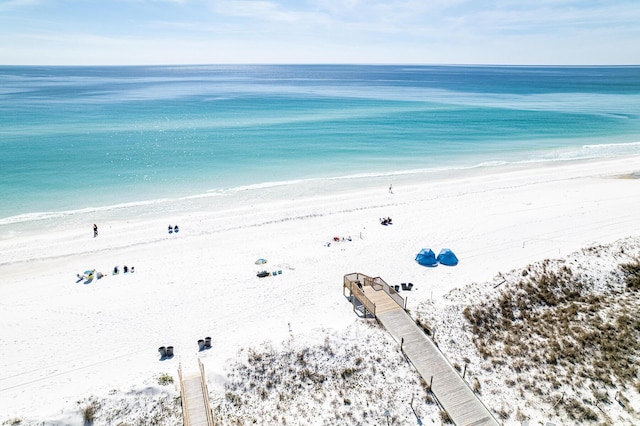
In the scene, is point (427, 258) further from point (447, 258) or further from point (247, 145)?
point (247, 145)

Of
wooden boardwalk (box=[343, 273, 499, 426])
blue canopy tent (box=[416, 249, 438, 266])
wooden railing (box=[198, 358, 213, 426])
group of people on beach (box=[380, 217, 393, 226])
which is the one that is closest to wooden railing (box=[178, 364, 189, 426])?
wooden railing (box=[198, 358, 213, 426])

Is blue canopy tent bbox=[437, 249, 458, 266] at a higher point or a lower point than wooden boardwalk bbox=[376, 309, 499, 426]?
higher

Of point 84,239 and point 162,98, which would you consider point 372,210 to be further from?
point 162,98

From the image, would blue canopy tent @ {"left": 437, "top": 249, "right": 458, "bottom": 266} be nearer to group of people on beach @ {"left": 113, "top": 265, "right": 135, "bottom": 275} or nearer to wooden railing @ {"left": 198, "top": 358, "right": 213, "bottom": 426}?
wooden railing @ {"left": 198, "top": 358, "right": 213, "bottom": 426}

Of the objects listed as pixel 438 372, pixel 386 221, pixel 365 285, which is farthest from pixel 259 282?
pixel 386 221

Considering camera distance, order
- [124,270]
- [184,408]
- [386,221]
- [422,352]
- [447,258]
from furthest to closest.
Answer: [386,221] → [124,270] → [447,258] → [422,352] → [184,408]

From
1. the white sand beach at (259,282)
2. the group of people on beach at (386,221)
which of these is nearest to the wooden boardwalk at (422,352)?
the white sand beach at (259,282)
